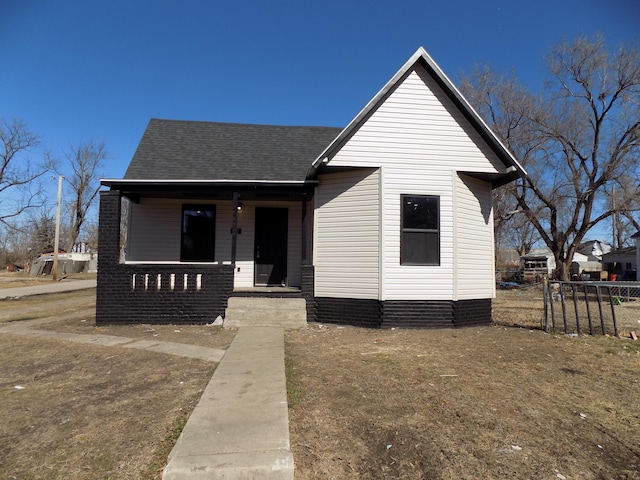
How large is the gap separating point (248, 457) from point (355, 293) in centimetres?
621

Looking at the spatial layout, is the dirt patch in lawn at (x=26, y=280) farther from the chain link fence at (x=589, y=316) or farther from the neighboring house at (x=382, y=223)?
the chain link fence at (x=589, y=316)

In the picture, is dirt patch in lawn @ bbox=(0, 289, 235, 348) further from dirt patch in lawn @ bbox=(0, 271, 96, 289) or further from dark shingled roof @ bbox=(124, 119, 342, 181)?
dirt patch in lawn @ bbox=(0, 271, 96, 289)

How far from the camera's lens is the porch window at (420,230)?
8766mm

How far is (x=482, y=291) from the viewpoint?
368 inches

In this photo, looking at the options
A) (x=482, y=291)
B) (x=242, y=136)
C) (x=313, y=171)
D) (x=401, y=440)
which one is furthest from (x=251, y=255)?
(x=401, y=440)

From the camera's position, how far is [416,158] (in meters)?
8.87

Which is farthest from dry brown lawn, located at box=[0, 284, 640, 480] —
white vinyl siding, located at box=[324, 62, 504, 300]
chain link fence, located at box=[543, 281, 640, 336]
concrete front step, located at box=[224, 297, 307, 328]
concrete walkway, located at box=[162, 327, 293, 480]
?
white vinyl siding, located at box=[324, 62, 504, 300]

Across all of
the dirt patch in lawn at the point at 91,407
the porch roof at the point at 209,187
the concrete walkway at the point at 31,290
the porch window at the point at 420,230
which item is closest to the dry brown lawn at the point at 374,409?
the dirt patch in lawn at the point at 91,407

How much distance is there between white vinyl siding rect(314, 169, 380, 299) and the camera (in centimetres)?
879

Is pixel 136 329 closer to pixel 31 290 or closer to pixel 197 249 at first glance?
pixel 197 249

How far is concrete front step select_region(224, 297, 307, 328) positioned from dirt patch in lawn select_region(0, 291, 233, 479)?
1.51m

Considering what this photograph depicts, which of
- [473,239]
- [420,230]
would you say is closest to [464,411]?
[420,230]

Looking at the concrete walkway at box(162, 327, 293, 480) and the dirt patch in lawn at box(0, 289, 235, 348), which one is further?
the dirt patch in lawn at box(0, 289, 235, 348)

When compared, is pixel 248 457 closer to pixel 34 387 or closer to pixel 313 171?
pixel 34 387
